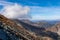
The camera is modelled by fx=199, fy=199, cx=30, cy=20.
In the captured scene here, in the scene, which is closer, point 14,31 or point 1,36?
point 1,36

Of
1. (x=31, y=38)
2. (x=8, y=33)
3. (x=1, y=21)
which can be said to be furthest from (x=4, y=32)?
(x=31, y=38)

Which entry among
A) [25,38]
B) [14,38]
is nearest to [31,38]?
[25,38]

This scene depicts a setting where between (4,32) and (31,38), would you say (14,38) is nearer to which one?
(4,32)

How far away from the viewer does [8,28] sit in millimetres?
29641

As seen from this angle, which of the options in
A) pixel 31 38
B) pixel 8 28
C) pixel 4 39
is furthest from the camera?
pixel 31 38

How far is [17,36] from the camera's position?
29188mm

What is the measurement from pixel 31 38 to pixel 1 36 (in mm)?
6292

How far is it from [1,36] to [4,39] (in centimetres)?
62

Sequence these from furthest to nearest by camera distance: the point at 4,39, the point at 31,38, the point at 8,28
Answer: the point at 31,38 → the point at 8,28 → the point at 4,39

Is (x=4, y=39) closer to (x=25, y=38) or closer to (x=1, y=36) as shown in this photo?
(x=1, y=36)

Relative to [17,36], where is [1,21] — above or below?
above

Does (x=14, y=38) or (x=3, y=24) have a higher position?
(x=3, y=24)

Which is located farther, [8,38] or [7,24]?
[7,24]

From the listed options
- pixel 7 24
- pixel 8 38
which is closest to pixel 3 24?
pixel 7 24
